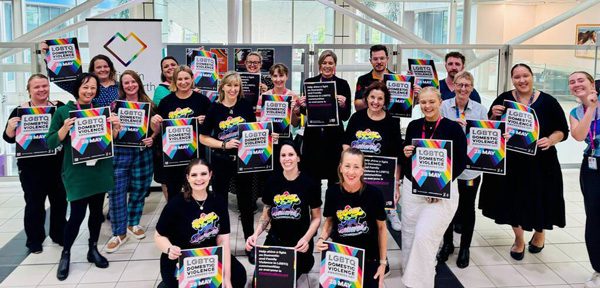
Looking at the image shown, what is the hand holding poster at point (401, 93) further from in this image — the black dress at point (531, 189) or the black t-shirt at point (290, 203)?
the black t-shirt at point (290, 203)

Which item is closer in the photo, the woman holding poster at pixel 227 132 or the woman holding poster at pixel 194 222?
the woman holding poster at pixel 194 222

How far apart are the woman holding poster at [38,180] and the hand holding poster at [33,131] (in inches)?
1.0

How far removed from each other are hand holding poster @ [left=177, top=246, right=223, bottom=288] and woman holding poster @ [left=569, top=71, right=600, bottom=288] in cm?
271

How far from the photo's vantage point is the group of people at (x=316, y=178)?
→ 11.8 feet

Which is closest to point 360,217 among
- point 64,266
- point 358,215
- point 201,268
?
point 358,215

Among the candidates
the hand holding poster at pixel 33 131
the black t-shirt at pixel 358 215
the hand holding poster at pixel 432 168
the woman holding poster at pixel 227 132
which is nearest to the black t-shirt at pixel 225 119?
the woman holding poster at pixel 227 132

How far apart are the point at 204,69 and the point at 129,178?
139 cm

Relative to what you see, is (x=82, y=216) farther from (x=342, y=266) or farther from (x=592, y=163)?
(x=592, y=163)

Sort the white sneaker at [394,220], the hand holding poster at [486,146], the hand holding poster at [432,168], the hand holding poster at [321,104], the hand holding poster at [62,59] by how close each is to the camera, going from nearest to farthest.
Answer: the hand holding poster at [432,168] → the hand holding poster at [486,146] → the hand holding poster at [321,104] → the hand holding poster at [62,59] → the white sneaker at [394,220]

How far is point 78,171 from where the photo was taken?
410 cm

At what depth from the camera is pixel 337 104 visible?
188 inches

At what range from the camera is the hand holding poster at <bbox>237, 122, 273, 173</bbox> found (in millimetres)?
4254

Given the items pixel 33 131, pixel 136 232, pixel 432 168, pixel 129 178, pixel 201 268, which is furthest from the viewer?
pixel 136 232

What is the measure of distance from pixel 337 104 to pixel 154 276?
2095 millimetres
